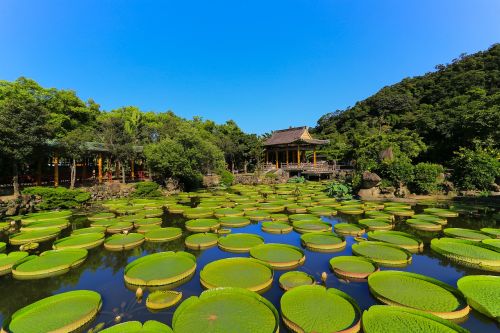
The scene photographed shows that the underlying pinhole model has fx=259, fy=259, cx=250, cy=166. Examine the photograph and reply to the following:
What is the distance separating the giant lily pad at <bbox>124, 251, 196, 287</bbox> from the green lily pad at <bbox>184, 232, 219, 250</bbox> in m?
1.19

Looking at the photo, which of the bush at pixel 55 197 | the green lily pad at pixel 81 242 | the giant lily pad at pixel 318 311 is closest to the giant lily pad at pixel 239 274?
the giant lily pad at pixel 318 311

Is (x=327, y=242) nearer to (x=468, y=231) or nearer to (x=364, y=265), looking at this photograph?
(x=364, y=265)

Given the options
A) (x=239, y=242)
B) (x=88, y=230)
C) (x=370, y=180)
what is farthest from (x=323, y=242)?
(x=370, y=180)

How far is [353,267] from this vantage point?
6.18 m

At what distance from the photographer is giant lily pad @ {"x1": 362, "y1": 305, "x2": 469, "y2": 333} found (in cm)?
377

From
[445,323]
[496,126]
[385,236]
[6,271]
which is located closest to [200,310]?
[445,323]

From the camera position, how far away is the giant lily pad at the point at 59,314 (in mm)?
4020

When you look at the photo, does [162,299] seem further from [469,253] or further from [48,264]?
[469,253]

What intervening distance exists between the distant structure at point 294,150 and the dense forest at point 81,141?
2.73 metres

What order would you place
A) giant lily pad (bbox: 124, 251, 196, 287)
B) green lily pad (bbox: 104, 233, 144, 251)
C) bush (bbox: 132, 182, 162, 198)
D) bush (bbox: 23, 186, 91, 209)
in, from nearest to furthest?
giant lily pad (bbox: 124, 251, 196, 287)
green lily pad (bbox: 104, 233, 144, 251)
bush (bbox: 23, 186, 91, 209)
bush (bbox: 132, 182, 162, 198)

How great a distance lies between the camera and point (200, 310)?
4.37 meters

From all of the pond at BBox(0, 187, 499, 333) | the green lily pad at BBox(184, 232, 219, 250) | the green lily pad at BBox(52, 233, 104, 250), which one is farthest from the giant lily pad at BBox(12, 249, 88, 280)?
the green lily pad at BBox(184, 232, 219, 250)

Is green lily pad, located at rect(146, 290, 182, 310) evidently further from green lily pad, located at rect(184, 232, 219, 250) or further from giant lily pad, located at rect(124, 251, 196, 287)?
green lily pad, located at rect(184, 232, 219, 250)

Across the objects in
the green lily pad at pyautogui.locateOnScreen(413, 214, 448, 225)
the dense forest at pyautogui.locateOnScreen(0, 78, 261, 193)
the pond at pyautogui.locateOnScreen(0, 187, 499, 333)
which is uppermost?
the dense forest at pyautogui.locateOnScreen(0, 78, 261, 193)
